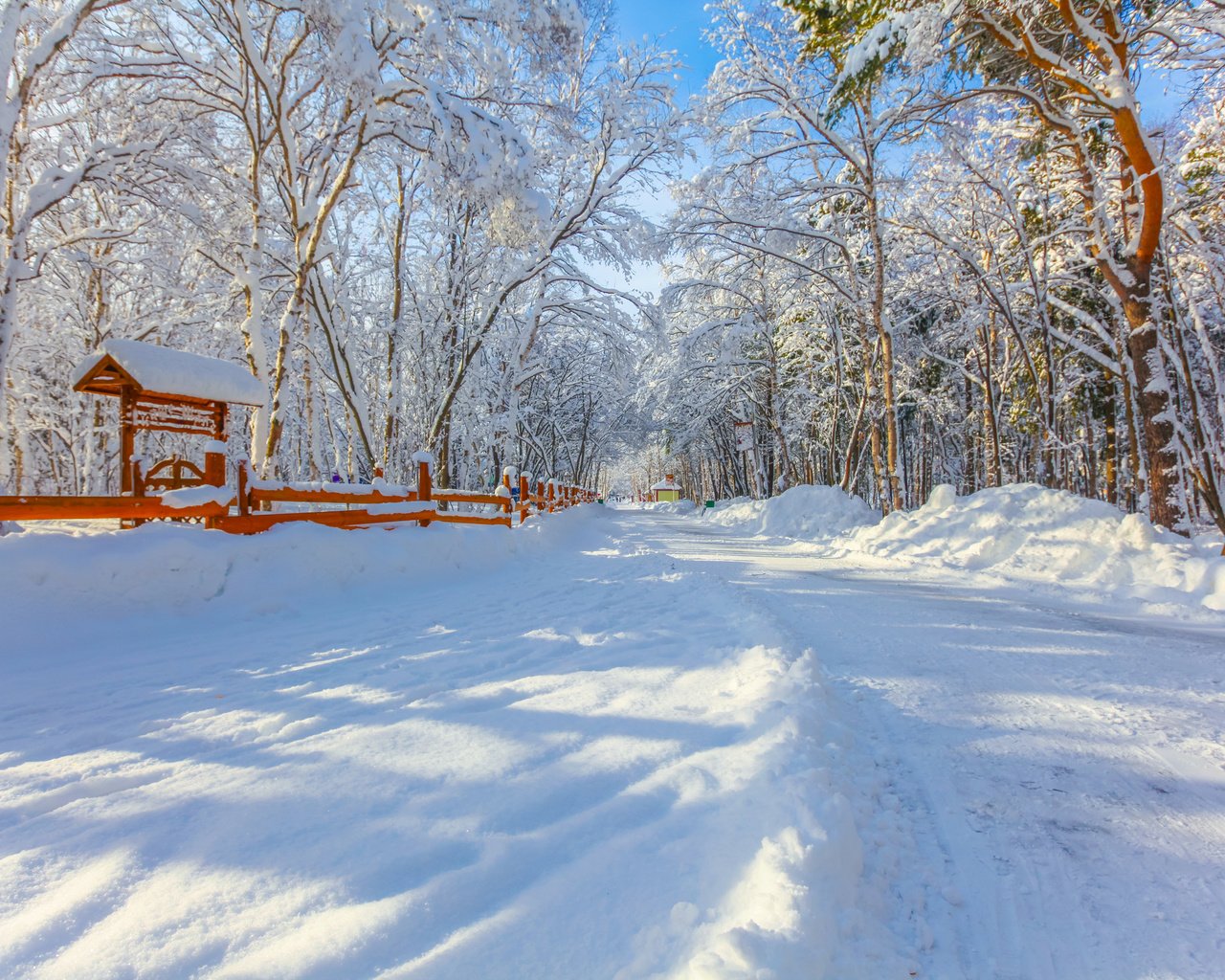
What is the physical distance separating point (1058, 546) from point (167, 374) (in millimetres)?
11291

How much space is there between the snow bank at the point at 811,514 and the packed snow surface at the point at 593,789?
9343 mm

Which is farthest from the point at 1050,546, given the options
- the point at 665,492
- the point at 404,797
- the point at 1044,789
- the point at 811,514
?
the point at 665,492

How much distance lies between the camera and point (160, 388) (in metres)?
7.00

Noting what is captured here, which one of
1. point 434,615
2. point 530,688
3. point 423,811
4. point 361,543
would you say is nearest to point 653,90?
point 361,543

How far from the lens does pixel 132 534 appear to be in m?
4.92

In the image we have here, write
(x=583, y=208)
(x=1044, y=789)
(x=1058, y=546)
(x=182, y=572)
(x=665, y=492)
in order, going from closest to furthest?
1. (x=1044, y=789)
2. (x=182, y=572)
3. (x=1058, y=546)
4. (x=583, y=208)
5. (x=665, y=492)

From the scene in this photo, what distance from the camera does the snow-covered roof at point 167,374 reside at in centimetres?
674

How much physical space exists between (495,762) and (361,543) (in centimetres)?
492

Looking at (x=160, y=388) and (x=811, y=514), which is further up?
(x=160, y=388)

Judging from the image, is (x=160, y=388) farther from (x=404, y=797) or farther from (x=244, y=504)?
(x=404, y=797)

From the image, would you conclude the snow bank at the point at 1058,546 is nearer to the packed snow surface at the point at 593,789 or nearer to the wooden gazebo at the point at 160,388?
the packed snow surface at the point at 593,789

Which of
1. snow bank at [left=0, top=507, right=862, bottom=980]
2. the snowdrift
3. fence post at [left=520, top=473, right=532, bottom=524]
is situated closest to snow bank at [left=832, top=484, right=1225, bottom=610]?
the snowdrift

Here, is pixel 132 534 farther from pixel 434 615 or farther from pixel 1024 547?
pixel 1024 547

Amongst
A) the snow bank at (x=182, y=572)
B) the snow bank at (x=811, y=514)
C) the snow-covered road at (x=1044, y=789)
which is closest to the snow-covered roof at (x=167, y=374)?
the snow bank at (x=182, y=572)
